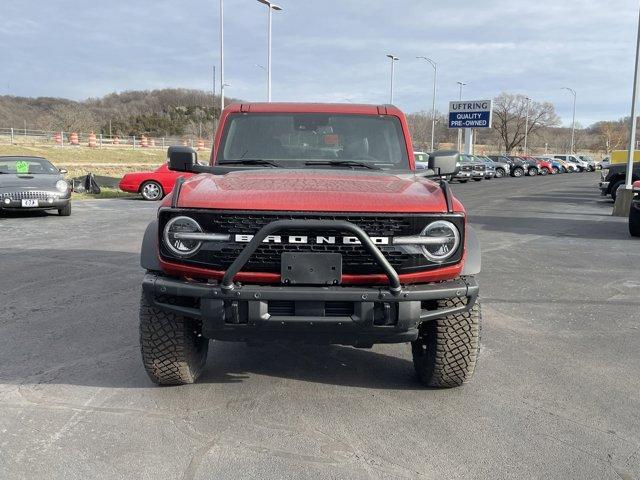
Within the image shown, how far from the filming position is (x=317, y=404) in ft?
11.9

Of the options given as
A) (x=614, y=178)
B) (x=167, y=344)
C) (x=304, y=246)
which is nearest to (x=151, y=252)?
(x=167, y=344)

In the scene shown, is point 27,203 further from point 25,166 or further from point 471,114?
point 471,114

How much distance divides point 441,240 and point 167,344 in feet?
5.61

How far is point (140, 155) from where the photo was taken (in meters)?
49.0

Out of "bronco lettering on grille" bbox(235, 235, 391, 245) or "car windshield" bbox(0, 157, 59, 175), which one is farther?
"car windshield" bbox(0, 157, 59, 175)

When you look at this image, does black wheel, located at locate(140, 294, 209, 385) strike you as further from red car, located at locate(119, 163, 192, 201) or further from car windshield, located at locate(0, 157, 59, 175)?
red car, located at locate(119, 163, 192, 201)

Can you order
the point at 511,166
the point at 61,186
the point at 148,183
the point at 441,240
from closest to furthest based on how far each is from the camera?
the point at 441,240, the point at 61,186, the point at 148,183, the point at 511,166

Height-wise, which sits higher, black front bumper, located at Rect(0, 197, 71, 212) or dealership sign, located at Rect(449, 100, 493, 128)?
dealership sign, located at Rect(449, 100, 493, 128)

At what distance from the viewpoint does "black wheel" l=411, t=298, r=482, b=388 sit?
11.8ft

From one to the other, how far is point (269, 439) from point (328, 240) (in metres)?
1.09

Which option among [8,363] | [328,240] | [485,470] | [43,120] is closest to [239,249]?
[328,240]

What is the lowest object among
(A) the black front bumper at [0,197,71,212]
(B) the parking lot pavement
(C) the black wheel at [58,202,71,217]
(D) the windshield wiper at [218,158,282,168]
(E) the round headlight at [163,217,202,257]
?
(B) the parking lot pavement

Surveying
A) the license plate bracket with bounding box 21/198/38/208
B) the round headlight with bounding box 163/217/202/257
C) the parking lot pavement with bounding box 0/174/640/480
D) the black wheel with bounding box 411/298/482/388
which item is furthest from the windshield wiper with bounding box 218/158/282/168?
the license plate bracket with bounding box 21/198/38/208

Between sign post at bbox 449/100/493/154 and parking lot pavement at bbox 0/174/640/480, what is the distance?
144 feet
